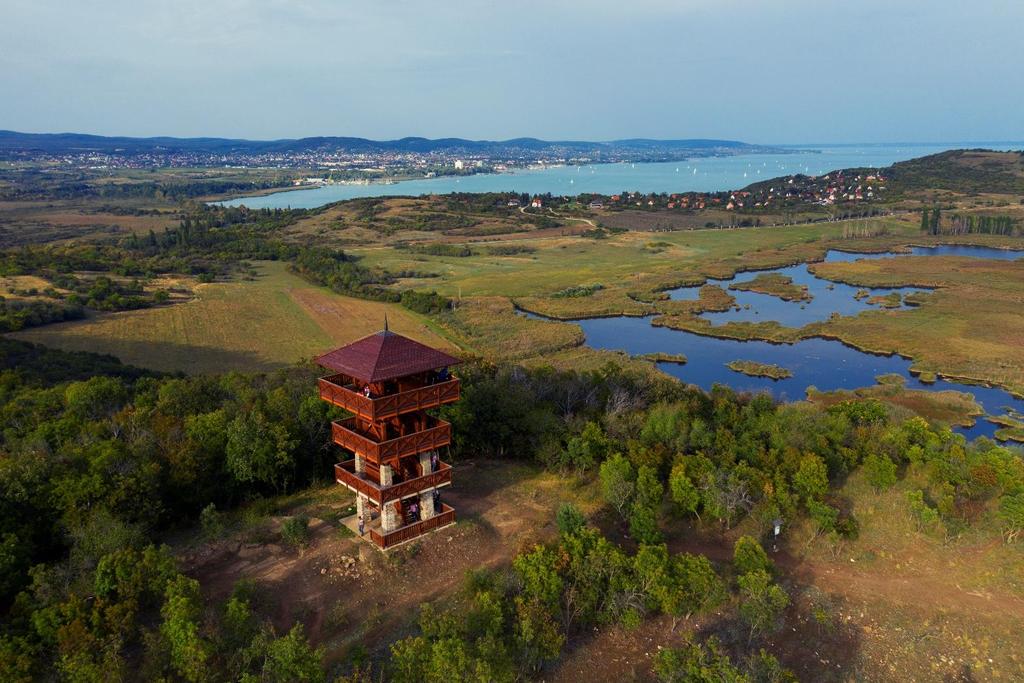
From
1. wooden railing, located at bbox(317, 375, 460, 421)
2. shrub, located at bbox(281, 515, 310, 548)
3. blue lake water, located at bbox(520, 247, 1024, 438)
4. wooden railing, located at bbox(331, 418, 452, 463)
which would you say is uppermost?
wooden railing, located at bbox(317, 375, 460, 421)

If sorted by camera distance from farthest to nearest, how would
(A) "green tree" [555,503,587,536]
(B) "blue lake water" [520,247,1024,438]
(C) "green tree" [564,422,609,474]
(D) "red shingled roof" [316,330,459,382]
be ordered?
(B) "blue lake water" [520,247,1024,438], (C) "green tree" [564,422,609,474], (A) "green tree" [555,503,587,536], (D) "red shingled roof" [316,330,459,382]

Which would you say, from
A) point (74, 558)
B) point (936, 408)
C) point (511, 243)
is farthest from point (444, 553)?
point (511, 243)

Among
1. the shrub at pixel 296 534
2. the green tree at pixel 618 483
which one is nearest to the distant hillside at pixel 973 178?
the green tree at pixel 618 483

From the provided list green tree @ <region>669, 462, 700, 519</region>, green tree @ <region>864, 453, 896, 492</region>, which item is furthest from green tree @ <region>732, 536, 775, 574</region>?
green tree @ <region>864, 453, 896, 492</region>

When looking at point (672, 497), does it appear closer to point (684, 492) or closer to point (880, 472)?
point (684, 492)

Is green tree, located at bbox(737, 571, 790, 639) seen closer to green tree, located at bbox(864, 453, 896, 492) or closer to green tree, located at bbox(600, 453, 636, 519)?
green tree, located at bbox(600, 453, 636, 519)

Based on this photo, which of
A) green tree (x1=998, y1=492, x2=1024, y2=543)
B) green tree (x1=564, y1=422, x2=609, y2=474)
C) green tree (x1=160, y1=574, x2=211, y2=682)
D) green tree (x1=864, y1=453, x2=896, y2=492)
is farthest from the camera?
green tree (x1=564, y1=422, x2=609, y2=474)

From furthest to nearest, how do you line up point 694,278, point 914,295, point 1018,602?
point 694,278, point 914,295, point 1018,602

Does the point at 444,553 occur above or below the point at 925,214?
below

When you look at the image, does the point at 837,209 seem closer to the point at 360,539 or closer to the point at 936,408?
the point at 936,408
